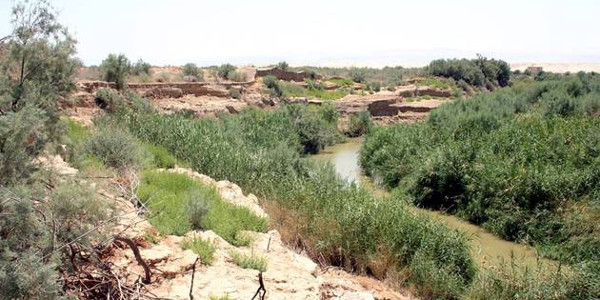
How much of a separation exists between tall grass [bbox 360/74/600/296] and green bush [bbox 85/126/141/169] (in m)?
8.08

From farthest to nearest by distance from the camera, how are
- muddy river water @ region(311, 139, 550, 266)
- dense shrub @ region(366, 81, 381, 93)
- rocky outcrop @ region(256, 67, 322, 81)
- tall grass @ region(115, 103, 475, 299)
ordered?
1. dense shrub @ region(366, 81, 381, 93)
2. rocky outcrop @ region(256, 67, 322, 81)
3. muddy river water @ region(311, 139, 550, 266)
4. tall grass @ region(115, 103, 475, 299)

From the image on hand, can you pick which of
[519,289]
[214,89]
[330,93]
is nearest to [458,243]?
[519,289]

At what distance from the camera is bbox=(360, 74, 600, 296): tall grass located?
41.2 feet

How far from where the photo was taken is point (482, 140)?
17875 mm

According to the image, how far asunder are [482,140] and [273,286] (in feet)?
44.2

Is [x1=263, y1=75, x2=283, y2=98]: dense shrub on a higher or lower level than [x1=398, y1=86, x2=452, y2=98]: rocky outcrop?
higher

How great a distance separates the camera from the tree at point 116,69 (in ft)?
80.6

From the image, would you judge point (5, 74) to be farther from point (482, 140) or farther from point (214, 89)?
point (214, 89)

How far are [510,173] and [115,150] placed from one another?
10.1 m

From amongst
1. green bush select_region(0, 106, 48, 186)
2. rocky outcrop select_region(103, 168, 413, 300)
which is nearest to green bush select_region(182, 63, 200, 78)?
rocky outcrop select_region(103, 168, 413, 300)

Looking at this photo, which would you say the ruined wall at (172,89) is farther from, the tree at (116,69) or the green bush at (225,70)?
the green bush at (225,70)

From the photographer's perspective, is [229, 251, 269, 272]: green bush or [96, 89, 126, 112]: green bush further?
[96, 89, 126, 112]: green bush

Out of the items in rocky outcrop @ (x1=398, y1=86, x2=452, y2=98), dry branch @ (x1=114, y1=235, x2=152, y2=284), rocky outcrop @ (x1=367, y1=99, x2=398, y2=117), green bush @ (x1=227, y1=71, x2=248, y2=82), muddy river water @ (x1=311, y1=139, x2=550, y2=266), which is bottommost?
muddy river water @ (x1=311, y1=139, x2=550, y2=266)

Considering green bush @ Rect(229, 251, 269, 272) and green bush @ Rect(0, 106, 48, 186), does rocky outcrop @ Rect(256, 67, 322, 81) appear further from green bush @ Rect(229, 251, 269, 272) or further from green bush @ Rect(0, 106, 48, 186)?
green bush @ Rect(0, 106, 48, 186)
